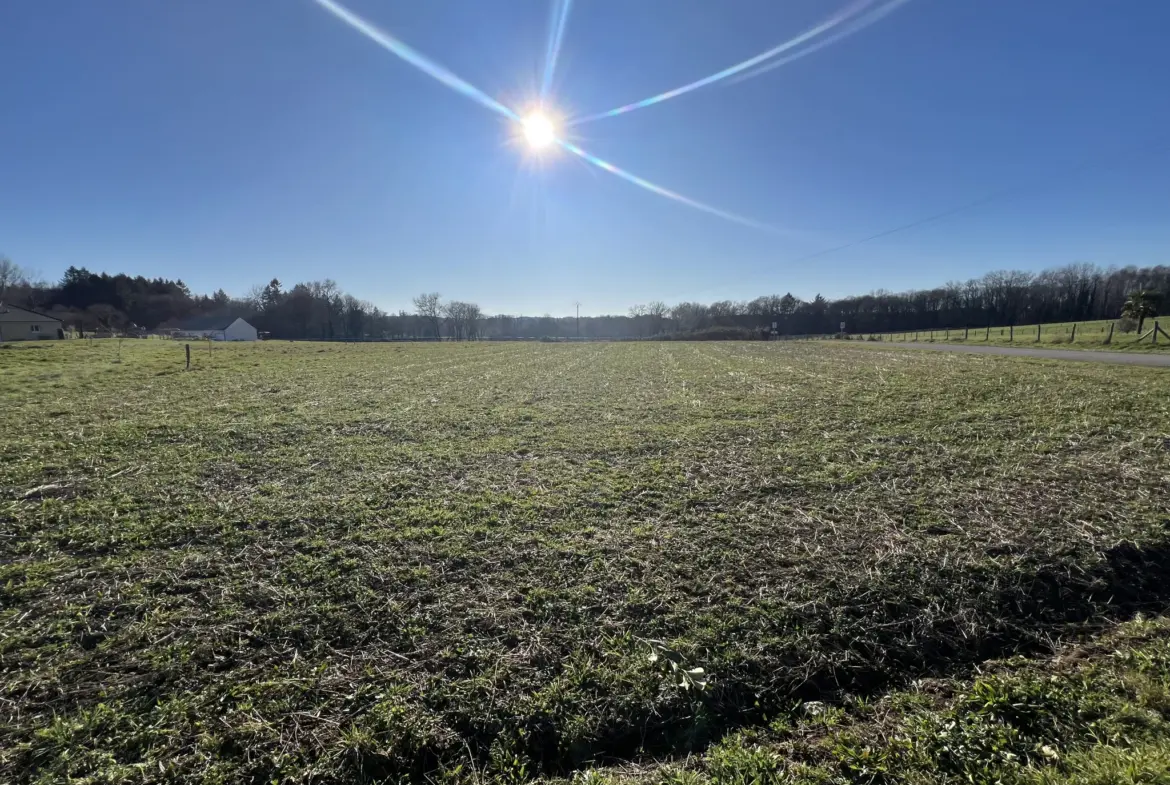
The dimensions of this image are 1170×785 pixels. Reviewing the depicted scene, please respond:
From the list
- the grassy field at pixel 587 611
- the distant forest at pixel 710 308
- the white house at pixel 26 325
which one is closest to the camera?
the grassy field at pixel 587 611

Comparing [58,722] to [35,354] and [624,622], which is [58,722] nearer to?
[624,622]

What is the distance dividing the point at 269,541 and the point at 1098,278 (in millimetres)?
120252

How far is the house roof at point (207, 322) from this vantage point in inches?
3248

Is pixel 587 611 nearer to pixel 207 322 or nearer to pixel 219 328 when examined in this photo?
pixel 219 328

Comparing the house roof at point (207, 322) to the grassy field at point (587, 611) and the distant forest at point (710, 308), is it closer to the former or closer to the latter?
the distant forest at point (710, 308)

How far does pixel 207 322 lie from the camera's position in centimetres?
8625

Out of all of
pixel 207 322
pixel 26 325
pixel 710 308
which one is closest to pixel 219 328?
pixel 207 322

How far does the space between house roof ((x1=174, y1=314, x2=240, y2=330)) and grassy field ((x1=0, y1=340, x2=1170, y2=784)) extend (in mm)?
97996

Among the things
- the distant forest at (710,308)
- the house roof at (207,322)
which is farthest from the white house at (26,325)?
the house roof at (207,322)

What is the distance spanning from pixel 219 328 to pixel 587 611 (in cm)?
10525

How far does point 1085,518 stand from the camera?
13.7 feet

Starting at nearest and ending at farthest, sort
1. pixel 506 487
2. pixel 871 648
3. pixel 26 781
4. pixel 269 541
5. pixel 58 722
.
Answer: pixel 26 781
pixel 58 722
pixel 871 648
pixel 269 541
pixel 506 487

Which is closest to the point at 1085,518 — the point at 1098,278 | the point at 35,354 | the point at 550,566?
the point at 550,566

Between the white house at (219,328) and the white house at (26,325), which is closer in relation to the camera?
the white house at (26,325)
